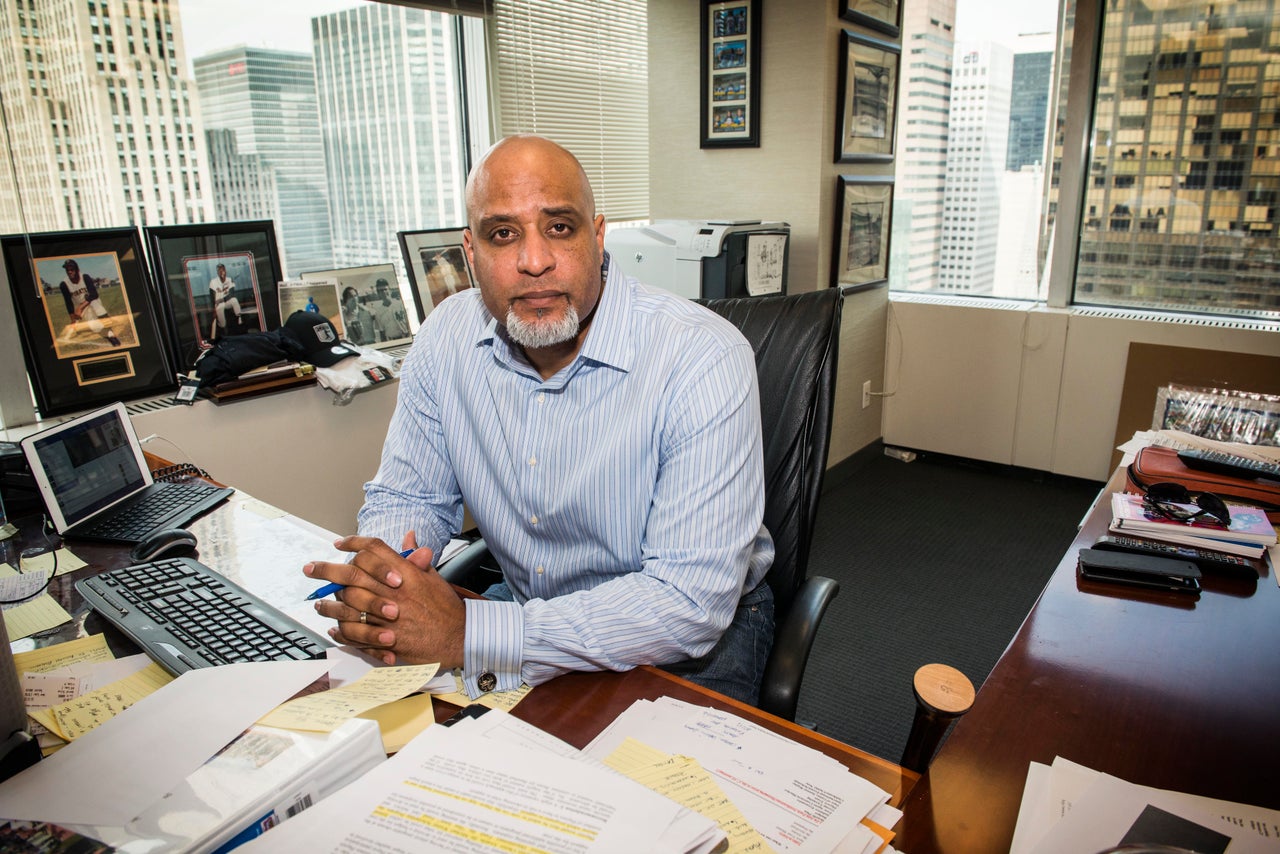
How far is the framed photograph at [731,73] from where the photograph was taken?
127 inches

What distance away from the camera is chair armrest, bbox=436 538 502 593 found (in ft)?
4.93

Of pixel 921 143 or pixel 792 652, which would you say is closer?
pixel 792 652

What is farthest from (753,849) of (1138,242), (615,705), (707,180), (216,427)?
(1138,242)

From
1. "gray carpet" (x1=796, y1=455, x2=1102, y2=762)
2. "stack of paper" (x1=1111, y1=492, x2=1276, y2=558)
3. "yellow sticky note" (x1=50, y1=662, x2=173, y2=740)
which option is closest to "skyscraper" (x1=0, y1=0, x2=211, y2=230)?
"yellow sticky note" (x1=50, y1=662, x2=173, y2=740)

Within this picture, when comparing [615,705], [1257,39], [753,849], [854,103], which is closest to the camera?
→ [753,849]

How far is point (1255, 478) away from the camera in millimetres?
1521

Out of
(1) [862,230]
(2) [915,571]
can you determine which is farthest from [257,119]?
(2) [915,571]

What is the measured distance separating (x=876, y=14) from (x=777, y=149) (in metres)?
0.74

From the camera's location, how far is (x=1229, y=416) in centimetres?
221

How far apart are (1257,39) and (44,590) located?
13.8ft

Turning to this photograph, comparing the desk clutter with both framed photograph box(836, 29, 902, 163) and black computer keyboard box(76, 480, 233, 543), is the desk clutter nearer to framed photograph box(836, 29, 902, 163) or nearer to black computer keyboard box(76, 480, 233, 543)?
black computer keyboard box(76, 480, 233, 543)

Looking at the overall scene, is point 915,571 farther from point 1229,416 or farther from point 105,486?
point 105,486

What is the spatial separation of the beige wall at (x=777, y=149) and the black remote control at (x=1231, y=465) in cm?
190

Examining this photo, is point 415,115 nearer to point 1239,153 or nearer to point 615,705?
point 615,705
